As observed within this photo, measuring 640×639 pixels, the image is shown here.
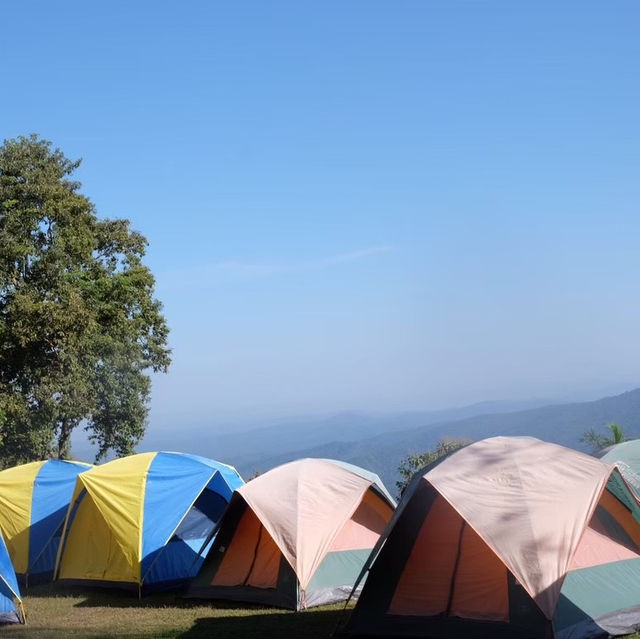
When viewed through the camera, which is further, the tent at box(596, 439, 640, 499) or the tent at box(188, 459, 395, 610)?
the tent at box(596, 439, 640, 499)

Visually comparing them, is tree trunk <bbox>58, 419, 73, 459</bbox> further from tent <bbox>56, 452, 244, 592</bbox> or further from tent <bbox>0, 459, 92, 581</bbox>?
tent <bbox>56, 452, 244, 592</bbox>

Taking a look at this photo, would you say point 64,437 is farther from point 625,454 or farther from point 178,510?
point 625,454

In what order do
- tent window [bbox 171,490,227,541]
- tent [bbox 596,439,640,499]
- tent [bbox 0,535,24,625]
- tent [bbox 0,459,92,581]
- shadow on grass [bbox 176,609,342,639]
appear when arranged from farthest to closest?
tent [bbox 0,459,92,581], tent window [bbox 171,490,227,541], tent [bbox 596,439,640,499], tent [bbox 0,535,24,625], shadow on grass [bbox 176,609,342,639]

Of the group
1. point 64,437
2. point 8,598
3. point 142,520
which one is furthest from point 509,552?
point 64,437

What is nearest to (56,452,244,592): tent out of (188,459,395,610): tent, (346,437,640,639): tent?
(188,459,395,610): tent

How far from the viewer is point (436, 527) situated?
9.42 m

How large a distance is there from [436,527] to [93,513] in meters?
6.56

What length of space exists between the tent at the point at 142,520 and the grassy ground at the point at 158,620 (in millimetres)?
481

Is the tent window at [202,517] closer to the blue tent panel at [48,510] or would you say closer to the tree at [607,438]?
the blue tent panel at [48,510]

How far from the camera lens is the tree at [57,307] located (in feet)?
76.9

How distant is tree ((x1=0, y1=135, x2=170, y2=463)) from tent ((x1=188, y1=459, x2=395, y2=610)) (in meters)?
12.2

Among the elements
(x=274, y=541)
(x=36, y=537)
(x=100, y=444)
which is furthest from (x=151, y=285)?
(x=274, y=541)

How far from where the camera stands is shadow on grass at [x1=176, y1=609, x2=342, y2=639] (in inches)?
378

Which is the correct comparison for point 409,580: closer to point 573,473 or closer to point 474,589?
point 474,589
